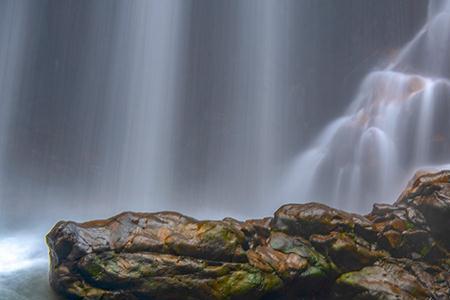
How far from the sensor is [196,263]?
10.6 meters

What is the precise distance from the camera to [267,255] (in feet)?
36.5

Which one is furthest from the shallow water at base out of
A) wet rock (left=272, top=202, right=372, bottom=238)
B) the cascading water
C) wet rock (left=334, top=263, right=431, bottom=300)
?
the cascading water

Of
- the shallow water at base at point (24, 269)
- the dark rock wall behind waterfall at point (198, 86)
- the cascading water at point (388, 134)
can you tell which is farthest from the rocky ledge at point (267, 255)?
the dark rock wall behind waterfall at point (198, 86)

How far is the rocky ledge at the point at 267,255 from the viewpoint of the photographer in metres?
10.3

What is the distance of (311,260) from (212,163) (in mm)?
24367

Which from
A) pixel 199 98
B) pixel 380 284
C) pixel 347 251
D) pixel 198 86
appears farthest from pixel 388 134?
pixel 380 284

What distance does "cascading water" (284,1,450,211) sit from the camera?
26156 mm

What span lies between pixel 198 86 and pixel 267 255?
89.1 ft

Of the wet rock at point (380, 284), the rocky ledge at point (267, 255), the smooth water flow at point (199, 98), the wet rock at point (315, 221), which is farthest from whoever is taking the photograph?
the smooth water flow at point (199, 98)

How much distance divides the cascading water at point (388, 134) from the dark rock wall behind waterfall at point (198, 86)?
2.08 meters

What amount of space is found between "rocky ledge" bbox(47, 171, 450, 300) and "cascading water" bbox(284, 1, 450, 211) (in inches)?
571

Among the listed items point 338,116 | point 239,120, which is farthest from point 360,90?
point 239,120

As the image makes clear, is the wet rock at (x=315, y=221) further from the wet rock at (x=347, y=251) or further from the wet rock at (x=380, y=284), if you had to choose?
the wet rock at (x=380, y=284)

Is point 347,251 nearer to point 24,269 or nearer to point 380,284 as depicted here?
point 380,284
